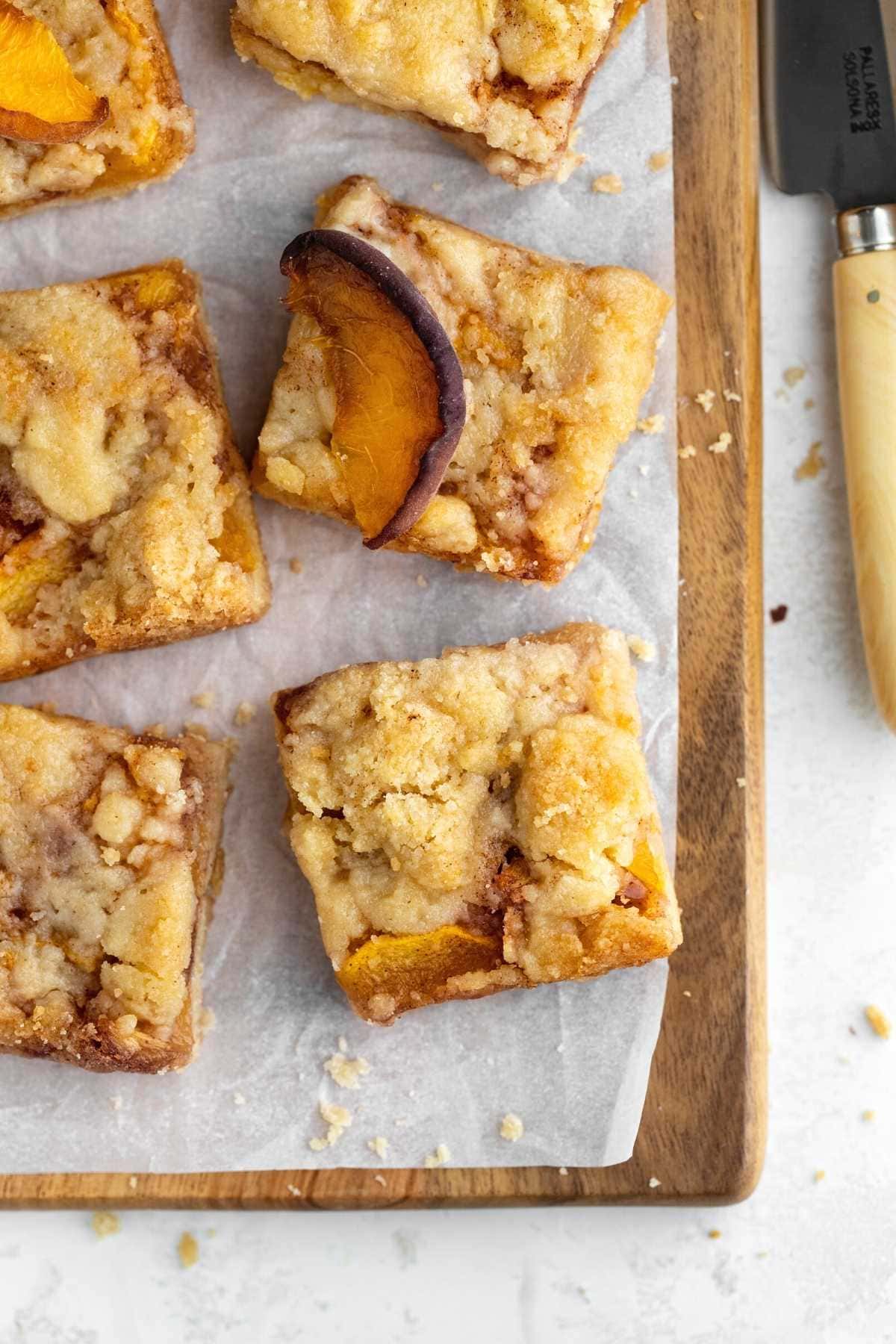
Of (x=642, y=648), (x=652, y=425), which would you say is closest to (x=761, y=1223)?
A: (x=642, y=648)

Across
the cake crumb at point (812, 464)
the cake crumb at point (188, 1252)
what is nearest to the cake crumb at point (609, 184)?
the cake crumb at point (812, 464)

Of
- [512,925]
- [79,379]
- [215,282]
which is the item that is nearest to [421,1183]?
[512,925]

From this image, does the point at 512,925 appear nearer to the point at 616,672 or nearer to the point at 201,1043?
the point at 616,672

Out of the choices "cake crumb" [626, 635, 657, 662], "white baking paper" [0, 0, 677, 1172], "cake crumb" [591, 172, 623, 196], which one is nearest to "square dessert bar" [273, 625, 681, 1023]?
"cake crumb" [626, 635, 657, 662]

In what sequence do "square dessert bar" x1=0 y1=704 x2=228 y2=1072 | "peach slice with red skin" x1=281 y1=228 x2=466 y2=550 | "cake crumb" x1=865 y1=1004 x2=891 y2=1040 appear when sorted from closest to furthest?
"peach slice with red skin" x1=281 y1=228 x2=466 y2=550 < "square dessert bar" x1=0 y1=704 x2=228 y2=1072 < "cake crumb" x1=865 y1=1004 x2=891 y2=1040

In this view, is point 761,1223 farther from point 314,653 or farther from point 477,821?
point 314,653

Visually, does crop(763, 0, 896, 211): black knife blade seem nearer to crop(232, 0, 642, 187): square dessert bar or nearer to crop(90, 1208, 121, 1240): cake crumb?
crop(232, 0, 642, 187): square dessert bar
